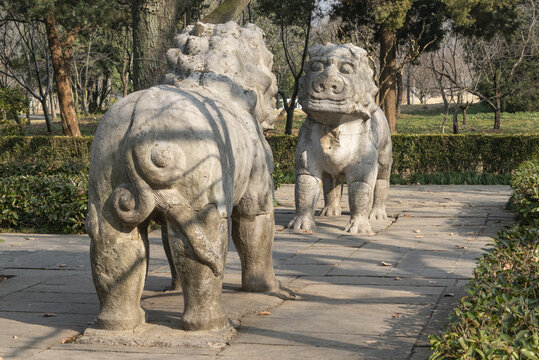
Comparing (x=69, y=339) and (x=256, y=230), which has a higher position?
(x=256, y=230)

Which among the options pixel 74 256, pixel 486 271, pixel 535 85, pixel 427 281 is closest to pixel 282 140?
pixel 74 256

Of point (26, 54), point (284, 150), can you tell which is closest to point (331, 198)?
point (284, 150)

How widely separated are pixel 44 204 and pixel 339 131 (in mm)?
4200

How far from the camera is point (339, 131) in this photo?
9094mm

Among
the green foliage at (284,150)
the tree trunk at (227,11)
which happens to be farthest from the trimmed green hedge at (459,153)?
the tree trunk at (227,11)

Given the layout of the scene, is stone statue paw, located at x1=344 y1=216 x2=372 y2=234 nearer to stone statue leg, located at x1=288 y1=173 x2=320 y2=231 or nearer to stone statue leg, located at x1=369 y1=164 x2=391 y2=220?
stone statue leg, located at x1=288 y1=173 x2=320 y2=231

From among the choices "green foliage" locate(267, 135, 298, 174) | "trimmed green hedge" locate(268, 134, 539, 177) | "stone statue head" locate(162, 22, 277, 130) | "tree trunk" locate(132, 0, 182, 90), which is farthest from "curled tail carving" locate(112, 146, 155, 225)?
"green foliage" locate(267, 135, 298, 174)

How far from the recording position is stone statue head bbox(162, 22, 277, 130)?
5.09m

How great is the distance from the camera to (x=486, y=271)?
16.1ft

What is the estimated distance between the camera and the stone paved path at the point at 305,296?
4285 mm

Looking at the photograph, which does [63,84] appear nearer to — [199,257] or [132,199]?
[132,199]

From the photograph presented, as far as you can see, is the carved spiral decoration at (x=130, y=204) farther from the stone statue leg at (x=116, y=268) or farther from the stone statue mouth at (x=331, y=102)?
the stone statue mouth at (x=331, y=102)

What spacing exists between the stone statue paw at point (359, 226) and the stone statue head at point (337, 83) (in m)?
1.41

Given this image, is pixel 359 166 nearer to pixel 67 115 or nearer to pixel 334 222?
pixel 334 222
